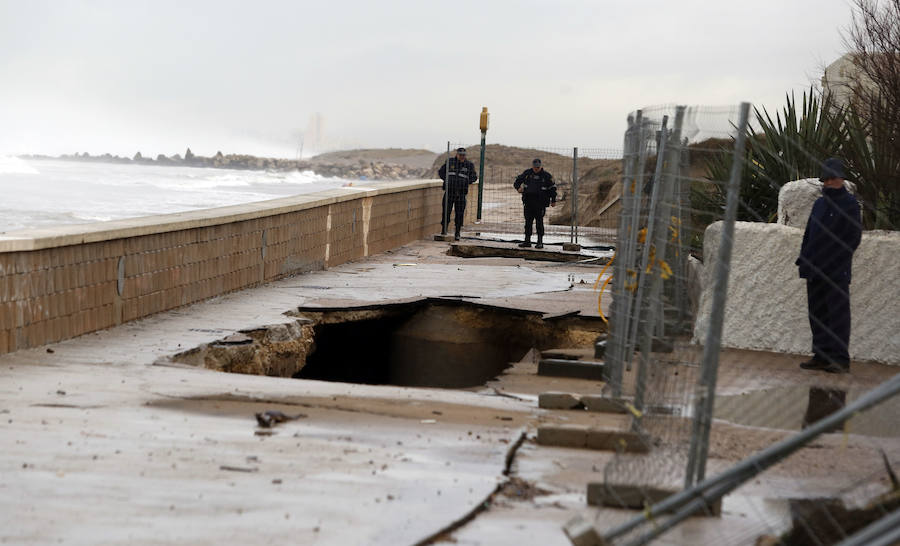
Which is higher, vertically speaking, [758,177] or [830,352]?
[758,177]

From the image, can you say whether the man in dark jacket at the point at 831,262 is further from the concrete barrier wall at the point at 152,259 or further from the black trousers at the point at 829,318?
the concrete barrier wall at the point at 152,259

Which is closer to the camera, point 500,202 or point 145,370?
point 145,370

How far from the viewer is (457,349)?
12.6m

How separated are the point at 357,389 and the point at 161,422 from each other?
72.5 inches

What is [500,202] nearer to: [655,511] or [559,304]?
[559,304]

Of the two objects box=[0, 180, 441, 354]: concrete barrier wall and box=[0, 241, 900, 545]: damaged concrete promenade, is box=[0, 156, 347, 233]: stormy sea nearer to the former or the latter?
box=[0, 180, 441, 354]: concrete barrier wall

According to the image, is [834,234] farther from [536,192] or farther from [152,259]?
[536,192]

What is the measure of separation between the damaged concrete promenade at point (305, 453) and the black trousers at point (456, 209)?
39.3 ft

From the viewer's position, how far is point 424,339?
12.7 m

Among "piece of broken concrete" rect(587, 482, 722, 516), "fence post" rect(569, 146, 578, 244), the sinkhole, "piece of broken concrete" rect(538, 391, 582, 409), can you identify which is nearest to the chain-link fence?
"piece of broken concrete" rect(587, 482, 722, 516)

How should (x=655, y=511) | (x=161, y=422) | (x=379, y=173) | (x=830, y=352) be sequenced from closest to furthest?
(x=655, y=511)
(x=161, y=422)
(x=830, y=352)
(x=379, y=173)

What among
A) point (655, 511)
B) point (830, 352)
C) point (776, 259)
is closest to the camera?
point (655, 511)

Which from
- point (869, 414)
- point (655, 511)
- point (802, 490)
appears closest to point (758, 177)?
point (869, 414)

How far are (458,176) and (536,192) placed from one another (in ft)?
7.21
